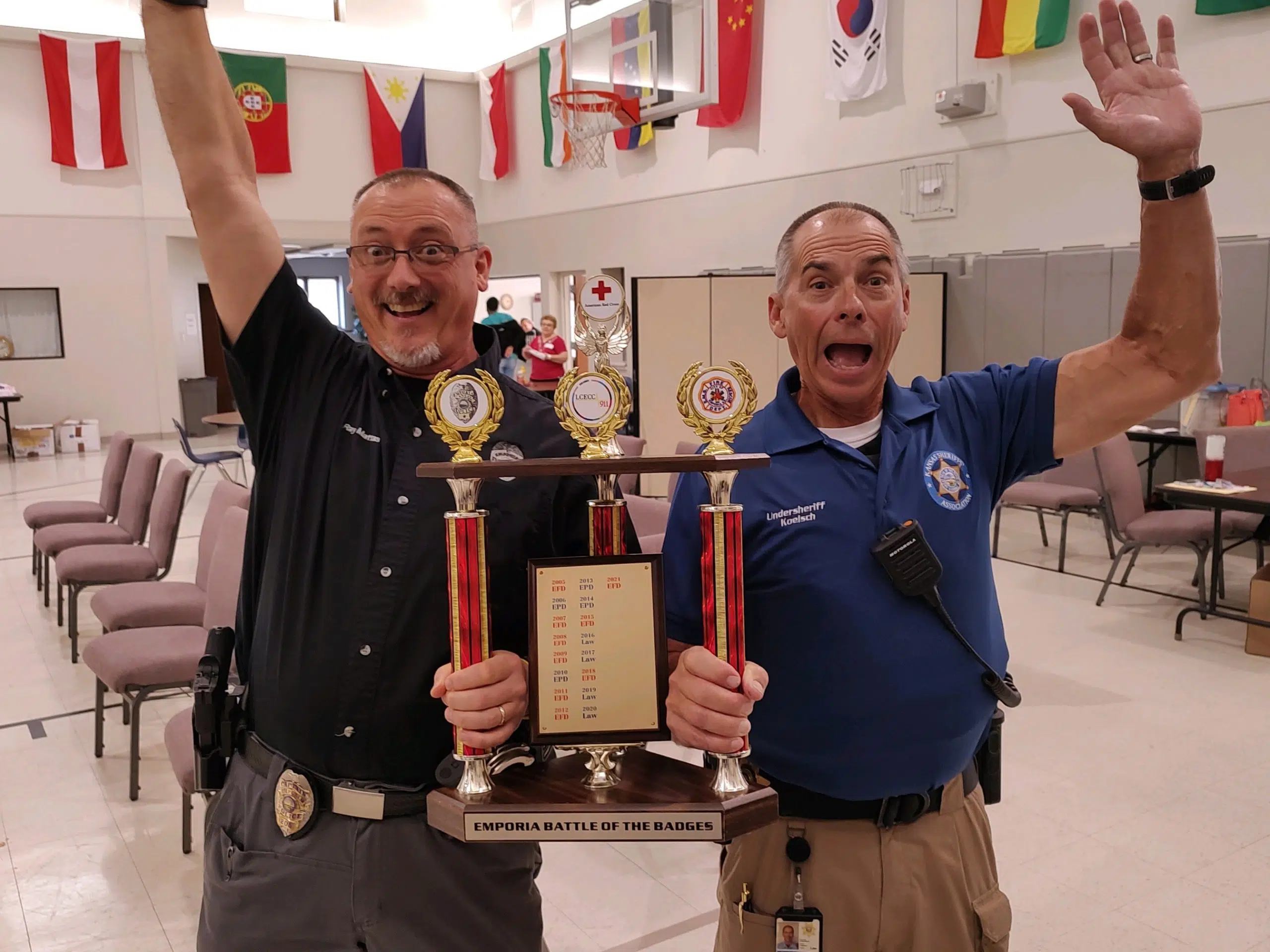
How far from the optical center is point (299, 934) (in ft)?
5.19

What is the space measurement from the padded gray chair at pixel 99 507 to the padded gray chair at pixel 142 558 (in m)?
1.27

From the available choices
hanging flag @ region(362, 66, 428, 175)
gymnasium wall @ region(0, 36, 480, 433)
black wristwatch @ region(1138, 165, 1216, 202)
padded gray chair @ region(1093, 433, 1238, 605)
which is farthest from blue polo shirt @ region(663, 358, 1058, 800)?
hanging flag @ region(362, 66, 428, 175)

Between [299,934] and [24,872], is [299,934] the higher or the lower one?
the higher one

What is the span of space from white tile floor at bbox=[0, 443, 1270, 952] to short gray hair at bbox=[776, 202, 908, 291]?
77.3 inches

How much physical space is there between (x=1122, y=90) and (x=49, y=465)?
1419cm

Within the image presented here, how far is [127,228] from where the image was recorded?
15.1m

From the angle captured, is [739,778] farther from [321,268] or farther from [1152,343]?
[321,268]

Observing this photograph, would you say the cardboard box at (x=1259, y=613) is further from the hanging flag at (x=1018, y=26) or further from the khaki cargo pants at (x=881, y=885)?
the hanging flag at (x=1018, y=26)

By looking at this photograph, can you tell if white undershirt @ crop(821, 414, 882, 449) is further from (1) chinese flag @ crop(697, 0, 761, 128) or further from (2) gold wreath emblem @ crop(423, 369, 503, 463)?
(1) chinese flag @ crop(697, 0, 761, 128)

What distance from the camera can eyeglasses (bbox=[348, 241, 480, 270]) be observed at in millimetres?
1625

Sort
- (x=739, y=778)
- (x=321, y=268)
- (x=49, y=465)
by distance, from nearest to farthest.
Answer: (x=739, y=778) < (x=49, y=465) < (x=321, y=268)

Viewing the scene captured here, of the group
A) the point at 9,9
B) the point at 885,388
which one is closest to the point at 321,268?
the point at 9,9

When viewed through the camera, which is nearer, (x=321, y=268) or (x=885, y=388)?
(x=885, y=388)

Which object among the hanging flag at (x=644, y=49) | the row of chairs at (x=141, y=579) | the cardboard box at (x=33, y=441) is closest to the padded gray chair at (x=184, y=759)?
the row of chairs at (x=141, y=579)
